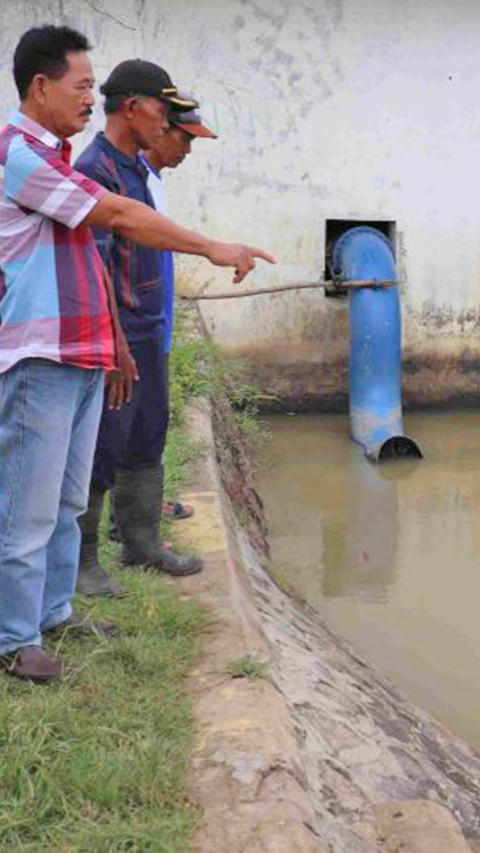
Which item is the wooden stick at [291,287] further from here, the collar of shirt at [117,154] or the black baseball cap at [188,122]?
the collar of shirt at [117,154]

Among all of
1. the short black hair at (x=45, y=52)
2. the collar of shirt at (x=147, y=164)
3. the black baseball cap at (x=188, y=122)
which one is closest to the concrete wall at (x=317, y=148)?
the collar of shirt at (x=147, y=164)

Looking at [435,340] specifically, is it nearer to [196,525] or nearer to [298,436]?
[298,436]

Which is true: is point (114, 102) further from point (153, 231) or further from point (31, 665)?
point (31, 665)

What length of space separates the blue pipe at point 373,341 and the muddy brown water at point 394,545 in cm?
30

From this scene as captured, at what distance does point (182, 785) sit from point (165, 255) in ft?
6.23

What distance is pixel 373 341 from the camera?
28.0ft

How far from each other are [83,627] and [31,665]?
355mm

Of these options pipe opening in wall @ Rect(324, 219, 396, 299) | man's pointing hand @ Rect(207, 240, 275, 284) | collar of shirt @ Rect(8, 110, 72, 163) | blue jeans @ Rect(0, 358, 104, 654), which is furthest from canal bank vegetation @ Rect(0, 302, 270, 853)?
pipe opening in wall @ Rect(324, 219, 396, 299)

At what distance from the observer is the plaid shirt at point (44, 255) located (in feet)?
7.97

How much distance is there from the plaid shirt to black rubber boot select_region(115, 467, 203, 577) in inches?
46.1

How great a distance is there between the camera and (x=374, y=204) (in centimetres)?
933

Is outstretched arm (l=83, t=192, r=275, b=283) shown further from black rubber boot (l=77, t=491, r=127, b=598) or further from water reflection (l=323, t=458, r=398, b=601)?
water reflection (l=323, t=458, r=398, b=601)

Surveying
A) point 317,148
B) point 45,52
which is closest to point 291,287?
point 317,148

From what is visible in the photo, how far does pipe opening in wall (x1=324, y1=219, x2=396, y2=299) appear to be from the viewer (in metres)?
9.41
